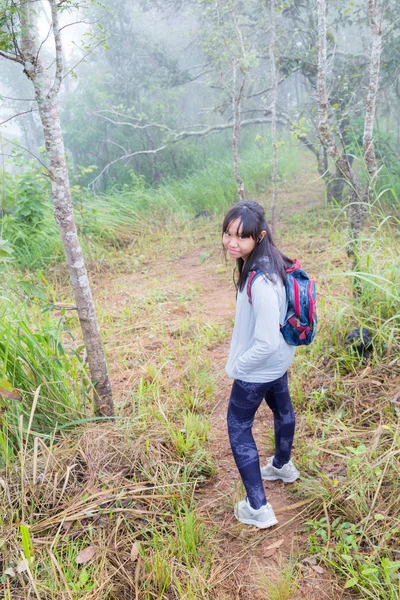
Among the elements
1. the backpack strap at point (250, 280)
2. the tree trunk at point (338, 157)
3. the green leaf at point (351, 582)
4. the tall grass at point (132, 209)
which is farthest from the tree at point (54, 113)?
the tall grass at point (132, 209)

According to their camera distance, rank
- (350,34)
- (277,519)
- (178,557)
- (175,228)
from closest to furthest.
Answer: (178,557)
(277,519)
(175,228)
(350,34)

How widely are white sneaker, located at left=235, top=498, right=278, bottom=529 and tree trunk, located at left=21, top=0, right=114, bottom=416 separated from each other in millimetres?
995

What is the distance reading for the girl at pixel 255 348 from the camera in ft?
5.85

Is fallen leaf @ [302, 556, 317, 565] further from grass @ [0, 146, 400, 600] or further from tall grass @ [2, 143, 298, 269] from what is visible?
tall grass @ [2, 143, 298, 269]

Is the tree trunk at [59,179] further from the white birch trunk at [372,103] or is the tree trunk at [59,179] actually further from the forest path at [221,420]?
the white birch trunk at [372,103]

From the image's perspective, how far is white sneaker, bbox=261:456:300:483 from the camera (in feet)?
7.53

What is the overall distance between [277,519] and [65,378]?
53.7 inches

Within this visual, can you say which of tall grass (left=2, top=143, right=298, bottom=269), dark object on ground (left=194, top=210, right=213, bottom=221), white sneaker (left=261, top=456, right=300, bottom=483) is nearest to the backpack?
white sneaker (left=261, top=456, right=300, bottom=483)

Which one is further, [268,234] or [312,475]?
[312,475]

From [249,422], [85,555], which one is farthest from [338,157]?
[85,555]

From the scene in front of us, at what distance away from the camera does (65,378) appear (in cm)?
249

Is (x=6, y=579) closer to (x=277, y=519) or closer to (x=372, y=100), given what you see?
(x=277, y=519)

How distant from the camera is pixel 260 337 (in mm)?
1785

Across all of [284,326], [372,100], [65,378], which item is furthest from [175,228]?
[284,326]
